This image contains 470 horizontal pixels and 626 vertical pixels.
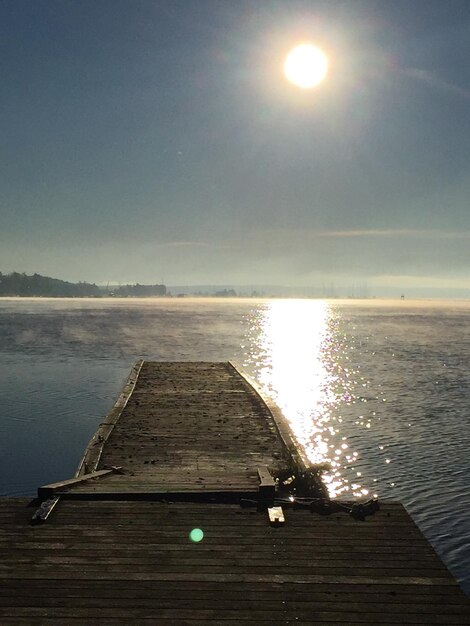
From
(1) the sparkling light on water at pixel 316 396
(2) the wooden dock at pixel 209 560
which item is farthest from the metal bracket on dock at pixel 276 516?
(1) the sparkling light on water at pixel 316 396

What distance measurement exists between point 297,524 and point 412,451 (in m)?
14.9

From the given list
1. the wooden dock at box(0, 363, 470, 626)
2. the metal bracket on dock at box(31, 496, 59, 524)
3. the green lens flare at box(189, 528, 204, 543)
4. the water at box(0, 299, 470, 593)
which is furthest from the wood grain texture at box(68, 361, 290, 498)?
the water at box(0, 299, 470, 593)

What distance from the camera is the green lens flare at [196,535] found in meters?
8.91

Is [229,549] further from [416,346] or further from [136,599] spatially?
[416,346]

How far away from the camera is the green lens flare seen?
8906 mm

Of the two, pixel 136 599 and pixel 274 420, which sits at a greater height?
pixel 136 599

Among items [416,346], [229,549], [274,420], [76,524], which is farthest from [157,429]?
[416,346]

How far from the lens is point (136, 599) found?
7070mm

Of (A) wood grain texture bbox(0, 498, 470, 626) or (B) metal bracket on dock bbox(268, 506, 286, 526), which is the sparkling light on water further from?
(A) wood grain texture bbox(0, 498, 470, 626)

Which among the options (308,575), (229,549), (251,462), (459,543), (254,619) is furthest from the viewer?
(251,462)

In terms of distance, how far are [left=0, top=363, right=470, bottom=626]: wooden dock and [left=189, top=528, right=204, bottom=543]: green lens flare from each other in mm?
68

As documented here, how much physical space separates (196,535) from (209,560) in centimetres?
100

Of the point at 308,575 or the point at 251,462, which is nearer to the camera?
the point at 308,575

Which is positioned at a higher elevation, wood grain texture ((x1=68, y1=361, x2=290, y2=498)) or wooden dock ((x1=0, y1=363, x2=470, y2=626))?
wooden dock ((x1=0, y1=363, x2=470, y2=626))
